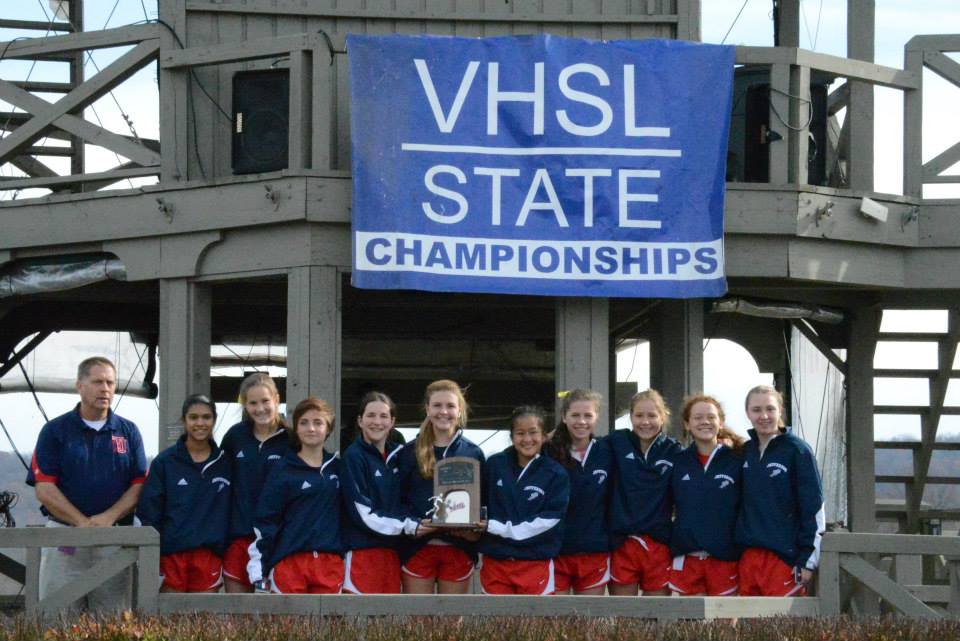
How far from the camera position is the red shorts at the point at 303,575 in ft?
32.1

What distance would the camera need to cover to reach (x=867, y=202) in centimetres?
1278

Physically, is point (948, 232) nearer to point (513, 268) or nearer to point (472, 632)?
point (513, 268)

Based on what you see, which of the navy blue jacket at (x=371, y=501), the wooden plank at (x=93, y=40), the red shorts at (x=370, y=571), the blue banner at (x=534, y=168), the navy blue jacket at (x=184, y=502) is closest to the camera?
the navy blue jacket at (x=371, y=501)

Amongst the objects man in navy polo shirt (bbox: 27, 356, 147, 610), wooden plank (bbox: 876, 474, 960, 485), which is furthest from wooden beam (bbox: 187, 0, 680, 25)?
wooden plank (bbox: 876, 474, 960, 485)

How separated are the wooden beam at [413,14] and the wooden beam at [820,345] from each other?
11.2ft

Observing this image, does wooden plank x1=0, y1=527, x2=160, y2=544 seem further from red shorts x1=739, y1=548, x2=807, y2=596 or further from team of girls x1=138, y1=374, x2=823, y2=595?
red shorts x1=739, y1=548, x2=807, y2=596

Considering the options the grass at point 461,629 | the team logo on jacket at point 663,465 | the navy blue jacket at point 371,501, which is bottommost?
the grass at point 461,629

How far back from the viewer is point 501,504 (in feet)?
32.2

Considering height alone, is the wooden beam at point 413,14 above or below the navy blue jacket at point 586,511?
above

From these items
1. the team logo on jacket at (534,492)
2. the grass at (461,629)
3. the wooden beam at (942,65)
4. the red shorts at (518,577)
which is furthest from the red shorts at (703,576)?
the wooden beam at (942,65)

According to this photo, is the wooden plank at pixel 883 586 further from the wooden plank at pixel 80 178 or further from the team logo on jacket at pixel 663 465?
the wooden plank at pixel 80 178

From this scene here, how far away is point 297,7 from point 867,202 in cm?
437

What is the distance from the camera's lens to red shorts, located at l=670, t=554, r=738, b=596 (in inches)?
395

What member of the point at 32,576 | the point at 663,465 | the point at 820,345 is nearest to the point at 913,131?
the point at 820,345
